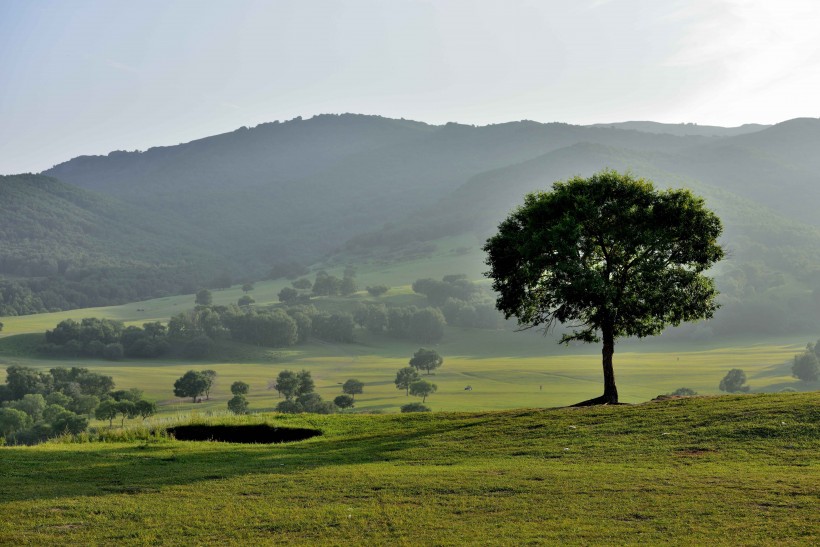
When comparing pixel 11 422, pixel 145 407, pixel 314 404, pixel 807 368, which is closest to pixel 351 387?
pixel 314 404

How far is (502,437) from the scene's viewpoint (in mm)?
28078

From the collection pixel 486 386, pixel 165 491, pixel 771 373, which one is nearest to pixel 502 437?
pixel 165 491

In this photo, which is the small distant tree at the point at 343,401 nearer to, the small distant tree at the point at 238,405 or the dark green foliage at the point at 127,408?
the small distant tree at the point at 238,405

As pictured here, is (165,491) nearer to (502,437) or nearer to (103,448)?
(103,448)

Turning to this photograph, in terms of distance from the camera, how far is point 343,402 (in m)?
121

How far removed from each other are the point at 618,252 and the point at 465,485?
22.4 metres

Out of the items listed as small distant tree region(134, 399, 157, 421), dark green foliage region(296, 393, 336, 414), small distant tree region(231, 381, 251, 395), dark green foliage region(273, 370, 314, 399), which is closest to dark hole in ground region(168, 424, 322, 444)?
dark green foliage region(296, 393, 336, 414)

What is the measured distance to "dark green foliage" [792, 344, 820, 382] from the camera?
149 metres

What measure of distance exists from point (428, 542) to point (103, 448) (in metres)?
17.9

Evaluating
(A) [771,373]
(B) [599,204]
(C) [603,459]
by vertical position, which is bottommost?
(A) [771,373]

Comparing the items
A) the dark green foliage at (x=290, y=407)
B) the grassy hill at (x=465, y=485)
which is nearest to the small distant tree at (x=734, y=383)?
the dark green foliage at (x=290, y=407)

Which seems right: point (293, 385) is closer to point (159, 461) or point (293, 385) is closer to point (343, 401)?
point (343, 401)

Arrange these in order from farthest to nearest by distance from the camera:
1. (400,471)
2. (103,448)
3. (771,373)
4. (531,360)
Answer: (531,360) < (771,373) < (103,448) < (400,471)

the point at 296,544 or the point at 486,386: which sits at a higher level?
the point at 296,544
